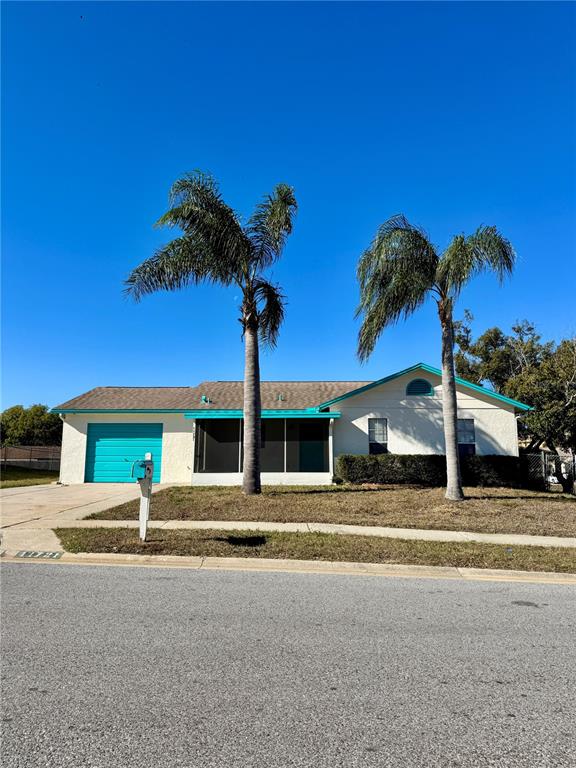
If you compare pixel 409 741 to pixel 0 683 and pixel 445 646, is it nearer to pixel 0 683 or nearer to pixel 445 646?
pixel 445 646

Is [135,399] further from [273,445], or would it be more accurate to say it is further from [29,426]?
[29,426]

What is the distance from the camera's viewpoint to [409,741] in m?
2.81

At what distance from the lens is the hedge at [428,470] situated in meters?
18.1

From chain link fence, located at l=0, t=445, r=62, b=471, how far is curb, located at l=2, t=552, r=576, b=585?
2982 centimetres

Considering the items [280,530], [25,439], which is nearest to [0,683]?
[280,530]

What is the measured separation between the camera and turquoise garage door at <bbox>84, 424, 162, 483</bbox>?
812 inches

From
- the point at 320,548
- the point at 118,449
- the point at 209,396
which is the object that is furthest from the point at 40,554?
the point at 209,396

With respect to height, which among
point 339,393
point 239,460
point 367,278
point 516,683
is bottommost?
point 516,683

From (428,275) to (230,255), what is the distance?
577 centimetres

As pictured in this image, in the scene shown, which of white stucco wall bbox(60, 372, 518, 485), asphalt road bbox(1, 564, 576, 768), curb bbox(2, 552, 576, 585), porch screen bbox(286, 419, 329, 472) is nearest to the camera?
asphalt road bbox(1, 564, 576, 768)

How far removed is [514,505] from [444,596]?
8.50 metres

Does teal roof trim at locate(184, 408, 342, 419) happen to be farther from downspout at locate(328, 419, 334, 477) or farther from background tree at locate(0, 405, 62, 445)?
background tree at locate(0, 405, 62, 445)

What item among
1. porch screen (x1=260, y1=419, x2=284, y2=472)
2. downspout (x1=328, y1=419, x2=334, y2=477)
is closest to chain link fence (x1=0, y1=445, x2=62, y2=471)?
porch screen (x1=260, y1=419, x2=284, y2=472)

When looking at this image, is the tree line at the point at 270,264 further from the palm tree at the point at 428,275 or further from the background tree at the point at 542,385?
the background tree at the point at 542,385
